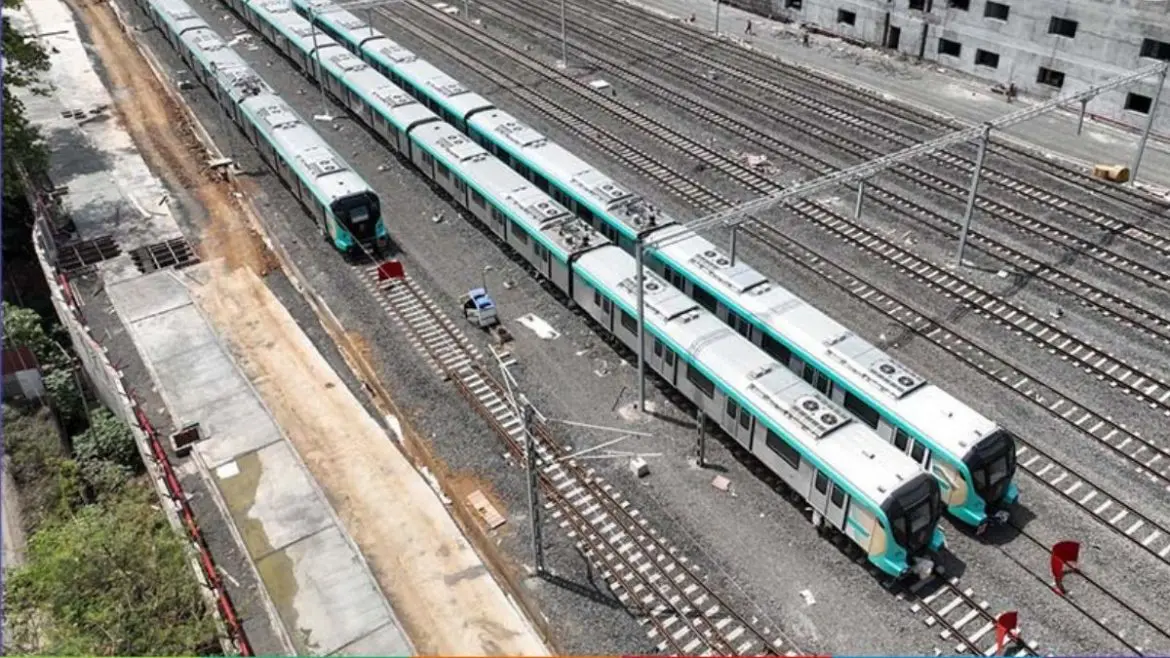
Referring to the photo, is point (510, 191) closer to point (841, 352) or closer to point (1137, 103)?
point (841, 352)

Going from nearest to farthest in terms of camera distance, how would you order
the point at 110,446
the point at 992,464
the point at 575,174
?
the point at 992,464, the point at 110,446, the point at 575,174

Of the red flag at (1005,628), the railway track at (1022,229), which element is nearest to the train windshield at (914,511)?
the red flag at (1005,628)

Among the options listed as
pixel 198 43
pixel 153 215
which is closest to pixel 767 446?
pixel 153 215

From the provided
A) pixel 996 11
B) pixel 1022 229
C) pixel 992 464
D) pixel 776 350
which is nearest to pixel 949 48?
pixel 996 11

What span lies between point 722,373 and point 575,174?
16843 millimetres

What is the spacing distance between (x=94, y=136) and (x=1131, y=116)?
67612 millimetres

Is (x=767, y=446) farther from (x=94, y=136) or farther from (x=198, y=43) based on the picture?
(x=198, y=43)

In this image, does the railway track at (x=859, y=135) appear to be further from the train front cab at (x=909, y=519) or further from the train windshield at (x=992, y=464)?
the train front cab at (x=909, y=519)

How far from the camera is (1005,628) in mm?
25047

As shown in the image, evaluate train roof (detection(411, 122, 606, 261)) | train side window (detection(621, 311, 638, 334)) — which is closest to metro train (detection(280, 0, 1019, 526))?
train roof (detection(411, 122, 606, 261))

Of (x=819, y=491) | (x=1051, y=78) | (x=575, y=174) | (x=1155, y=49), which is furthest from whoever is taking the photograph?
(x=1051, y=78)

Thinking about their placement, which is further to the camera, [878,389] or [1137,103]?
[1137,103]

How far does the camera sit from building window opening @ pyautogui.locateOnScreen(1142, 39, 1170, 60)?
5312 centimetres

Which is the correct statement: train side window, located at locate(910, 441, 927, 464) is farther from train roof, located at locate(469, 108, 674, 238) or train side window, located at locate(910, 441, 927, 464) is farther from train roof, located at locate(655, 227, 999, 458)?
train roof, located at locate(469, 108, 674, 238)
